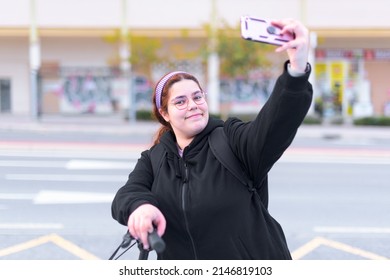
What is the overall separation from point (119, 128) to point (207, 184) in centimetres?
1780

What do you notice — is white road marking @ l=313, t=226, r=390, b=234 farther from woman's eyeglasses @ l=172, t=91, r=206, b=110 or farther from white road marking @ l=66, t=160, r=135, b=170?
white road marking @ l=66, t=160, r=135, b=170

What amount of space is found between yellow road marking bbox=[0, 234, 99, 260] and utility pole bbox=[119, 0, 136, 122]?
638 inches

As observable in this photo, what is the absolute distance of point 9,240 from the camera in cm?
577

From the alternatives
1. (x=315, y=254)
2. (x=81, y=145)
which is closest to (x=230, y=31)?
(x=81, y=145)

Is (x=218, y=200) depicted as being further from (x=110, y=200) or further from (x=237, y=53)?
(x=237, y=53)

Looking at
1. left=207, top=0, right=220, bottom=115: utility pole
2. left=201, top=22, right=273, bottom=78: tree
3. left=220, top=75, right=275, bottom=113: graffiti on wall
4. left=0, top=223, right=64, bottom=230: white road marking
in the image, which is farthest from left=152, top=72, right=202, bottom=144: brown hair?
left=220, top=75, right=275, bottom=113: graffiti on wall

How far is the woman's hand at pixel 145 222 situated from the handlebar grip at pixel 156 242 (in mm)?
31

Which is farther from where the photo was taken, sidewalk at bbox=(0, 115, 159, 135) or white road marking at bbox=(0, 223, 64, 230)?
sidewalk at bbox=(0, 115, 159, 135)

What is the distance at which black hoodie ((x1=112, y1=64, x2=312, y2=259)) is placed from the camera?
210 cm

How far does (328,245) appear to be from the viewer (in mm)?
5867

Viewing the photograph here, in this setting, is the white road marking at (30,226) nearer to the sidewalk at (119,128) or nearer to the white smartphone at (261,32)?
the white smartphone at (261,32)

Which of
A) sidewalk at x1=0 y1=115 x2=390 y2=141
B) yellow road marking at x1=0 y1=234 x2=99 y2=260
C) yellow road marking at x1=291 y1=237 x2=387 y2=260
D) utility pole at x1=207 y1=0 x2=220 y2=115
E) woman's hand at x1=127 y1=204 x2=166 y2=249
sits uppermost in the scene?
utility pole at x1=207 y1=0 x2=220 y2=115

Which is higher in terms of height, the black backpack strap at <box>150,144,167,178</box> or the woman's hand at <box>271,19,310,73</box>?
the woman's hand at <box>271,19,310,73</box>

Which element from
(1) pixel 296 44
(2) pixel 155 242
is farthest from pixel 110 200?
(1) pixel 296 44
